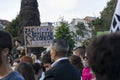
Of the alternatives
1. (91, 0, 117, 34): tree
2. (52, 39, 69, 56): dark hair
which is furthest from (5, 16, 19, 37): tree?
(52, 39, 69, 56): dark hair

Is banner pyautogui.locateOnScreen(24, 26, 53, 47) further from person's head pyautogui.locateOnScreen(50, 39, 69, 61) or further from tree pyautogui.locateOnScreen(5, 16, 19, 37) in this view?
tree pyautogui.locateOnScreen(5, 16, 19, 37)

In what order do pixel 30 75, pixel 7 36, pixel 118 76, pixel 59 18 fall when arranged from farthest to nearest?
pixel 59 18 → pixel 30 75 → pixel 7 36 → pixel 118 76

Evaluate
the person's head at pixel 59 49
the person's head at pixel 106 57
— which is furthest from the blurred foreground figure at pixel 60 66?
the person's head at pixel 106 57

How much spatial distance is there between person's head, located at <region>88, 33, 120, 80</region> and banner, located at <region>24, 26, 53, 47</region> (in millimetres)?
10941

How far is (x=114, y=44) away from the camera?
2.32 metres

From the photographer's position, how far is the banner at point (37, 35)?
1331 centimetres

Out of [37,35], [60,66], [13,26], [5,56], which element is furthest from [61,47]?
[13,26]

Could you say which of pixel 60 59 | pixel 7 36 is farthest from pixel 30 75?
pixel 7 36

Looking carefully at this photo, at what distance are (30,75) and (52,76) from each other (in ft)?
2.65

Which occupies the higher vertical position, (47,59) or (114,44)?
(114,44)

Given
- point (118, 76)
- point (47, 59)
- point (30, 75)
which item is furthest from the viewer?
point (47, 59)

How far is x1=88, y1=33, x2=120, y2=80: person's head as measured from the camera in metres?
2.30

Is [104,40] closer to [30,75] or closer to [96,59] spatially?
[96,59]

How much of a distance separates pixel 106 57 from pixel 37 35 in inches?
441
